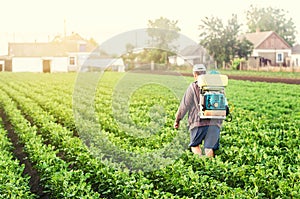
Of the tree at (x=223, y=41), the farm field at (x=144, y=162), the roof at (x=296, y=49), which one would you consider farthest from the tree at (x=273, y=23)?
the farm field at (x=144, y=162)

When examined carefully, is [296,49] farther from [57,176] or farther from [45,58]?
[57,176]

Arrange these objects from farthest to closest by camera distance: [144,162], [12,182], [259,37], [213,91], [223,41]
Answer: [259,37] → [223,41] → [144,162] → [213,91] → [12,182]

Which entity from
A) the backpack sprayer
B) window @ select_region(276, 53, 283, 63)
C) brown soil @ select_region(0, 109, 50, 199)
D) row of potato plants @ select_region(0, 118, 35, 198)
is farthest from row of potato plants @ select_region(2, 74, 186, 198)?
window @ select_region(276, 53, 283, 63)

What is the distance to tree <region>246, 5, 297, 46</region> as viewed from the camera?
244 ft

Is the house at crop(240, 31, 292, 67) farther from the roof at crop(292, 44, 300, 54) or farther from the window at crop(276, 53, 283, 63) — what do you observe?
the roof at crop(292, 44, 300, 54)

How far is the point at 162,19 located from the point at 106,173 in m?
54.0

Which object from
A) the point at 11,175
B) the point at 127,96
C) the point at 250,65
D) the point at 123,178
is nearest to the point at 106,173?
the point at 123,178

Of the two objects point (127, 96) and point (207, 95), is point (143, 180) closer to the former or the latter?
point (207, 95)

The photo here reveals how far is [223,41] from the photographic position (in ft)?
169

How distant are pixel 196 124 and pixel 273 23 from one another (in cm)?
7174

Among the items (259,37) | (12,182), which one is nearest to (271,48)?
(259,37)

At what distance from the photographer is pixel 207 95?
7.06 metres

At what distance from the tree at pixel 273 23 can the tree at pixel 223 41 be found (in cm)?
1826

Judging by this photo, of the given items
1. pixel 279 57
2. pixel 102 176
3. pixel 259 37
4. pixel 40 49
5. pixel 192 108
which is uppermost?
pixel 259 37
